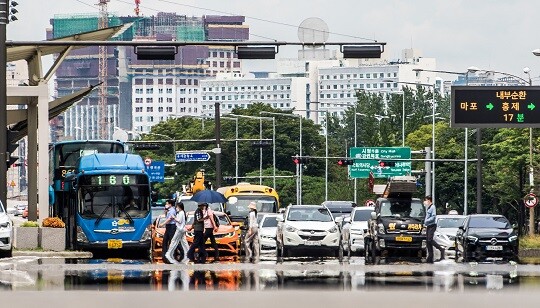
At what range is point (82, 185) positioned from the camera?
1882 inches

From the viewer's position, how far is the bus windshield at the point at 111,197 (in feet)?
Answer: 157

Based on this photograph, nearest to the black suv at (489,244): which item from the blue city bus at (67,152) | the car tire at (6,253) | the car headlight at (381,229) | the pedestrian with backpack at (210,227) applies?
the car headlight at (381,229)

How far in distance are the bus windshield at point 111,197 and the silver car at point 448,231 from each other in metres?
9.01

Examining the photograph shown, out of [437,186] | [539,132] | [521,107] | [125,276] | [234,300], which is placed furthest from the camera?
[437,186]

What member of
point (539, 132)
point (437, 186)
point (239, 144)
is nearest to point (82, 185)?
point (539, 132)

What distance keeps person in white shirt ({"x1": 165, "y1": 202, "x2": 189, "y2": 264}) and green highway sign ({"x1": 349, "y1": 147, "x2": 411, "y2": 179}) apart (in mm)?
53639

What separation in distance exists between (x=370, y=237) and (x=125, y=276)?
14.4 meters

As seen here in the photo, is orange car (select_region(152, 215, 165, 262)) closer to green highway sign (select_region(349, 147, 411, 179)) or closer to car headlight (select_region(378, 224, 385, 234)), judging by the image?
car headlight (select_region(378, 224, 385, 234))

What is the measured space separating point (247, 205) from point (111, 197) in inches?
438

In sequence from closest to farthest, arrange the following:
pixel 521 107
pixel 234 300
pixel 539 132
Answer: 1. pixel 234 300
2. pixel 521 107
3. pixel 539 132

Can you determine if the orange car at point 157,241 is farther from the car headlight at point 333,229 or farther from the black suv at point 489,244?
the black suv at point 489,244

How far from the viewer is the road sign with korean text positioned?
174 ft

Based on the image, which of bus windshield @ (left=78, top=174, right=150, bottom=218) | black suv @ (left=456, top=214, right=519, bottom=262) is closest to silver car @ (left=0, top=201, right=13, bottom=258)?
bus windshield @ (left=78, top=174, right=150, bottom=218)

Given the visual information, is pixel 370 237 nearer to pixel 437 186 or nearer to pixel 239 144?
pixel 437 186
